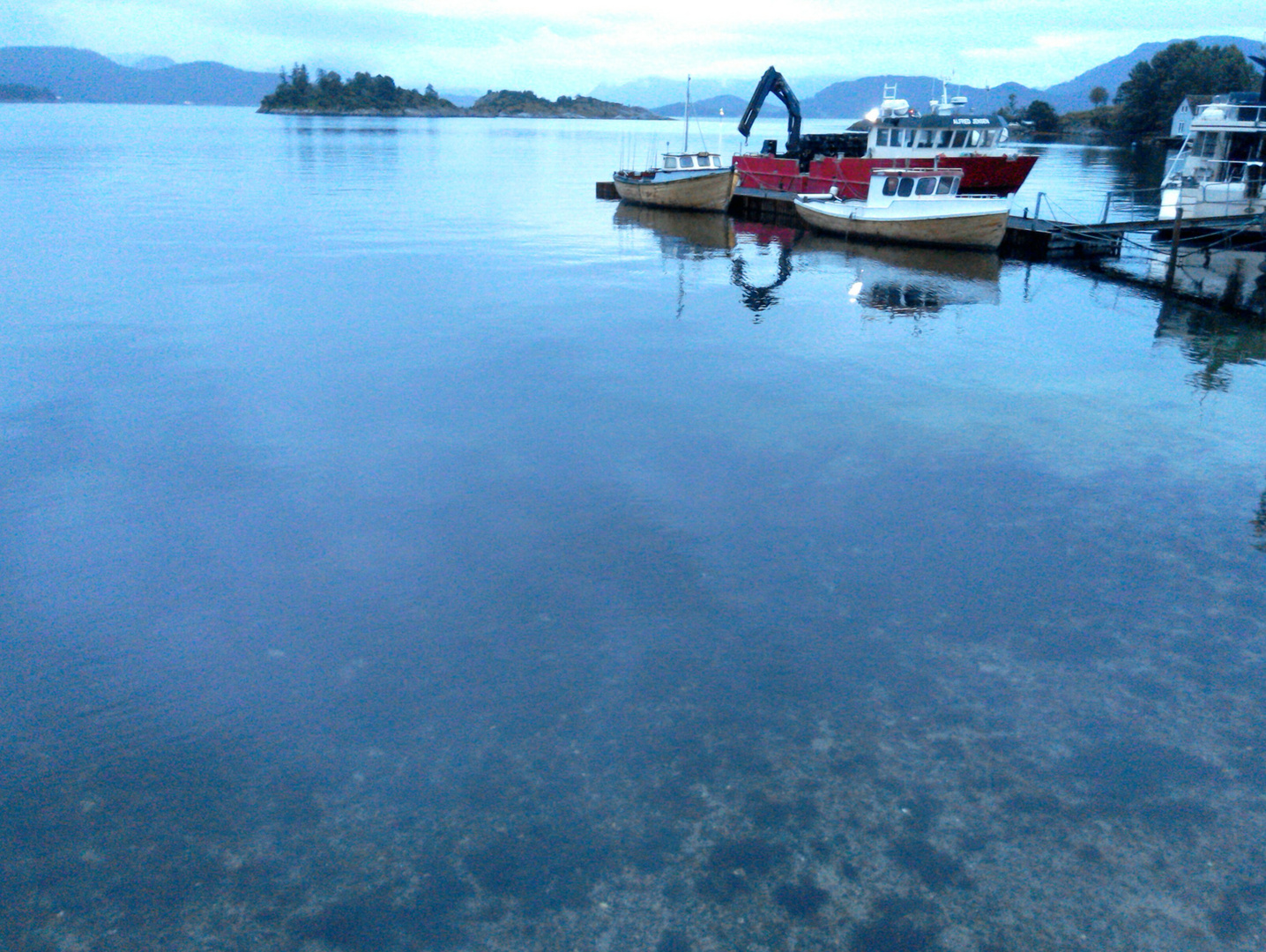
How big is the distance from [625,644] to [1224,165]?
4450cm

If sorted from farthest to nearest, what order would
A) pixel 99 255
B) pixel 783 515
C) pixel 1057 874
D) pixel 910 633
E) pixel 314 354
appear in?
1. pixel 99 255
2. pixel 314 354
3. pixel 783 515
4. pixel 910 633
5. pixel 1057 874

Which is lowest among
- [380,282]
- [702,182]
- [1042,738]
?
[1042,738]

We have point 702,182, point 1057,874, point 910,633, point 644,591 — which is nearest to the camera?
point 1057,874

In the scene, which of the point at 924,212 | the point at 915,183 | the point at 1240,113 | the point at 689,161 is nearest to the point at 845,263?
the point at 924,212

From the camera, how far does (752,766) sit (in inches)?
334

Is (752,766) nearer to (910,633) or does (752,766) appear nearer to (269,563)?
(910,633)

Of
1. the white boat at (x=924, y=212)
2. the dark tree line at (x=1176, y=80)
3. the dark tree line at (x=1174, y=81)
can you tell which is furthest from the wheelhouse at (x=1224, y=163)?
the dark tree line at (x=1176, y=80)

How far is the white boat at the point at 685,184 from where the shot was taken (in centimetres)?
5163

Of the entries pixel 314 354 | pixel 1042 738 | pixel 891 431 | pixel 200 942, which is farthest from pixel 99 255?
pixel 1042 738

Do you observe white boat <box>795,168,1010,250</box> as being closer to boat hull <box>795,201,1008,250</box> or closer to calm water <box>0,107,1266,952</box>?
boat hull <box>795,201,1008,250</box>

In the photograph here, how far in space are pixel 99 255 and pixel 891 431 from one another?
31.6 meters

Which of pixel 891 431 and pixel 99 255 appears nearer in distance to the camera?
pixel 891 431

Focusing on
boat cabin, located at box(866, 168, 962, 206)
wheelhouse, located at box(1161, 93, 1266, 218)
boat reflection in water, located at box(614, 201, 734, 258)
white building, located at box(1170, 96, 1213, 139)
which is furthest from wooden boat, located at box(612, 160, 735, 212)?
white building, located at box(1170, 96, 1213, 139)

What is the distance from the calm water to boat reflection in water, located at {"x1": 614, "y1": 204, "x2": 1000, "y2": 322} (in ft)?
22.1
